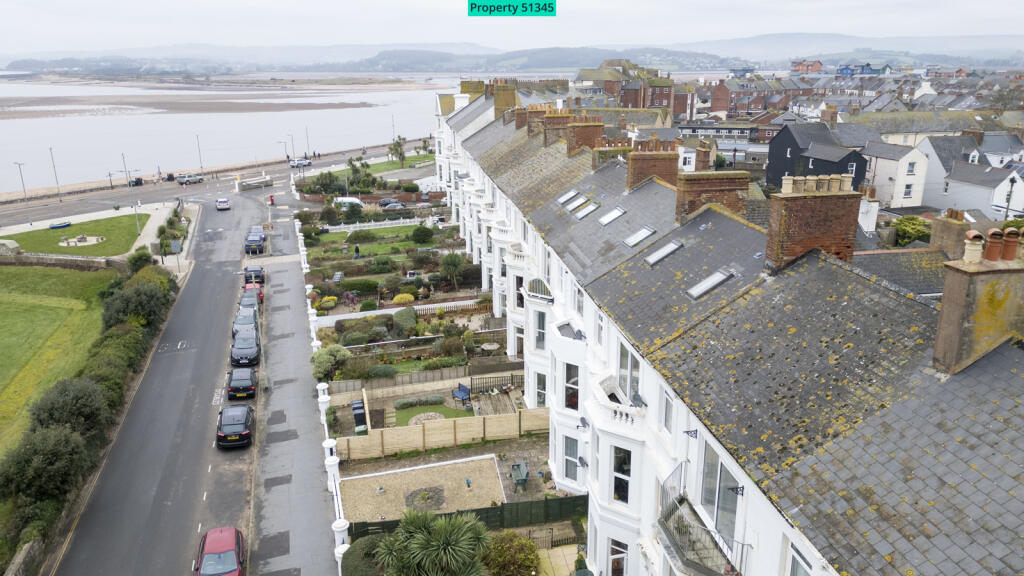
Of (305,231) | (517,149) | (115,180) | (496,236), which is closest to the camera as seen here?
(496,236)

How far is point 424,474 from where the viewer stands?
25.2 metres

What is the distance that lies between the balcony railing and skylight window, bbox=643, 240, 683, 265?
278 inches

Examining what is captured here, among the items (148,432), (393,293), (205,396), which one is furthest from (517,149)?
(148,432)

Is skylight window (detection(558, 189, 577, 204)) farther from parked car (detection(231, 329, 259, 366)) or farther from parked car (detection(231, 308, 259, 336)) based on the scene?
parked car (detection(231, 308, 259, 336))

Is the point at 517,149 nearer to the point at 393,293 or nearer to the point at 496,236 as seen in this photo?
the point at 496,236

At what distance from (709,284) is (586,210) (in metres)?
10.2

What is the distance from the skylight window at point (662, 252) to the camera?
1888 centimetres

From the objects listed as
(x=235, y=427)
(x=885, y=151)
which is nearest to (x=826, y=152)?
(x=885, y=151)

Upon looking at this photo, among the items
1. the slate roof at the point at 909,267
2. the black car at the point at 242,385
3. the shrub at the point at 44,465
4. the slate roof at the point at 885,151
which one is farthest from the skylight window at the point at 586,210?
the slate roof at the point at 885,151

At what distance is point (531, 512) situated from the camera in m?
21.9

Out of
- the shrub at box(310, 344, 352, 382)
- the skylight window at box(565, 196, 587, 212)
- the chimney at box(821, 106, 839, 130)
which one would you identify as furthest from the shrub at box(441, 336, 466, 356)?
the chimney at box(821, 106, 839, 130)

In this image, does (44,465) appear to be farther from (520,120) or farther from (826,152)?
(826,152)

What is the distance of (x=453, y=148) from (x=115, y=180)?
2598 inches

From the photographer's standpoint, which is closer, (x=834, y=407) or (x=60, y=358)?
(x=834, y=407)
